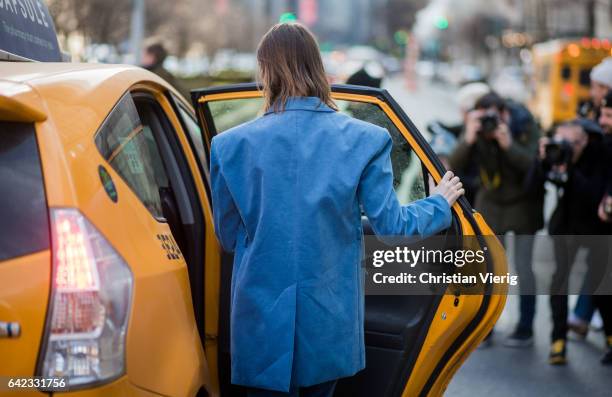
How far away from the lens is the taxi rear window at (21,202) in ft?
8.23

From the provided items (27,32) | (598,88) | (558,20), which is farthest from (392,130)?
(558,20)

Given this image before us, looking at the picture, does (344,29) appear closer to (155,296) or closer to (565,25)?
(565,25)

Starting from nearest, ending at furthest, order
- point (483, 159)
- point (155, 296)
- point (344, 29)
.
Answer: point (155, 296) < point (483, 159) < point (344, 29)

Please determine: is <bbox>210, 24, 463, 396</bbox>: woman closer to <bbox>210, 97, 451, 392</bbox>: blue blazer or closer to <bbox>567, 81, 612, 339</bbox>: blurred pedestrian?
<bbox>210, 97, 451, 392</bbox>: blue blazer

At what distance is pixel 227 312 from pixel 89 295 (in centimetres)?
132

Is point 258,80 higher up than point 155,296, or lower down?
higher up

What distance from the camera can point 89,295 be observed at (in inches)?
99.6

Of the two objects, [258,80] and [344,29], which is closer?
[258,80]

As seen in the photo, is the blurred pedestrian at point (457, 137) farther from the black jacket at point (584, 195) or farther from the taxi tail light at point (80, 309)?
the taxi tail light at point (80, 309)

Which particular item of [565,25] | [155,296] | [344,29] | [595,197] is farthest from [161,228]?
[344,29]

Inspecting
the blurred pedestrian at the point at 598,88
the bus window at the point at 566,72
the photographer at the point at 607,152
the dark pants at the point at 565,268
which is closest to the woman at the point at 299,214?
the photographer at the point at 607,152

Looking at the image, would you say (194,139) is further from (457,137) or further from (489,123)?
(457,137)

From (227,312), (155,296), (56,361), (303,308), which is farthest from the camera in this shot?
(227,312)

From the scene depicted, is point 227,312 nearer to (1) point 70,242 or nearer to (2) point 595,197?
(1) point 70,242
